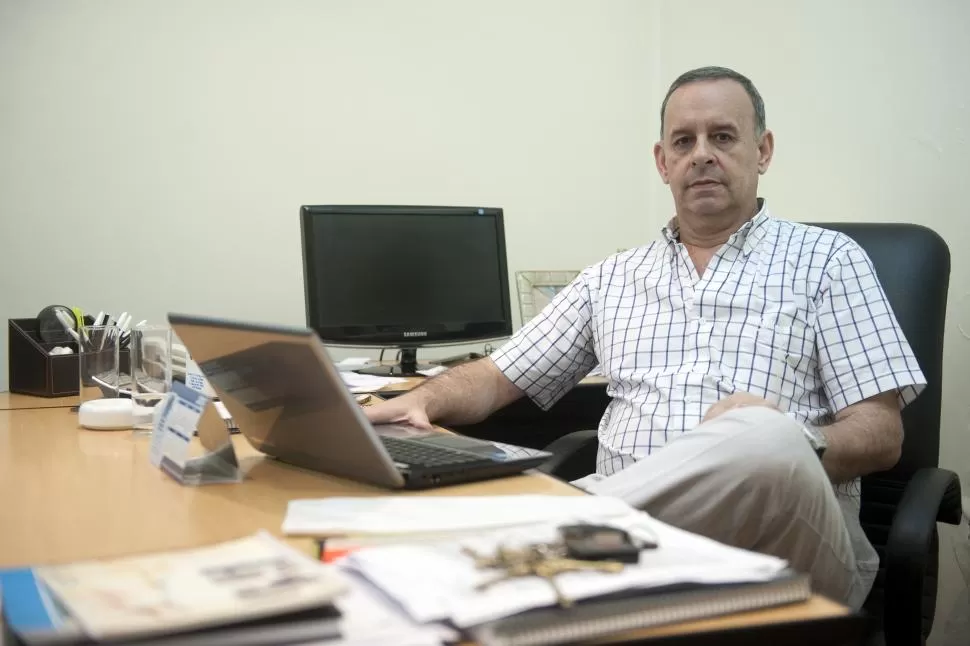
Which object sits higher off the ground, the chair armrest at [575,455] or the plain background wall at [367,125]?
the plain background wall at [367,125]

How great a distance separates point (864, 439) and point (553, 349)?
2.20 ft

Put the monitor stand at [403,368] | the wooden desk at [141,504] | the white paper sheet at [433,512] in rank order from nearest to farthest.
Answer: the wooden desk at [141,504], the white paper sheet at [433,512], the monitor stand at [403,368]

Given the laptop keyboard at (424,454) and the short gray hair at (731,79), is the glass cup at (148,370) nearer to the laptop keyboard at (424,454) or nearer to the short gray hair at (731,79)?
the laptop keyboard at (424,454)

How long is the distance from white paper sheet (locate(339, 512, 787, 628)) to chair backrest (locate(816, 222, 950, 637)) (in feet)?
3.43

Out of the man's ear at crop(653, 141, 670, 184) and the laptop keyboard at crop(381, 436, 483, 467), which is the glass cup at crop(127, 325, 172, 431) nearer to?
the laptop keyboard at crop(381, 436, 483, 467)

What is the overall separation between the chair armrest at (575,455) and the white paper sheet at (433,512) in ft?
2.48

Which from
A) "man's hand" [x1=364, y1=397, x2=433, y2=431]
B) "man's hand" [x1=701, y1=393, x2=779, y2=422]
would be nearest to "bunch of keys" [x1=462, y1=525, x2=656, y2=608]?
"man's hand" [x1=701, y1=393, x2=779, y2=422]

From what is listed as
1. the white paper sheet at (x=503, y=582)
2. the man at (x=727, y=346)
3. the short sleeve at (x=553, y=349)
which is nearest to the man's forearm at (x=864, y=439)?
the man at (x=727, y=346)

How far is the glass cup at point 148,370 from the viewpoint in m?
1.47

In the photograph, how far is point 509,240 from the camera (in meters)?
2.96

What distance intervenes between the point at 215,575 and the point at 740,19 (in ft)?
8.33

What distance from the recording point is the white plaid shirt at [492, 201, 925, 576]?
1.65 m

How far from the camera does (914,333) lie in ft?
5.45

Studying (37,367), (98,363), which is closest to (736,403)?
(98,363)
